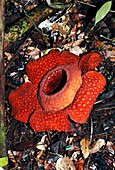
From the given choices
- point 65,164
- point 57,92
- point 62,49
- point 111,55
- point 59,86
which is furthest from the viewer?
point 62,49

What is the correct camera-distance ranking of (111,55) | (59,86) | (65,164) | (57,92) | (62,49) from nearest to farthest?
(57,92) → (65,164) → (59,86) → (111,55) → (62,49)

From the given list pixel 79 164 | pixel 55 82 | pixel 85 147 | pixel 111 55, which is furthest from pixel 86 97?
pixel 111 55

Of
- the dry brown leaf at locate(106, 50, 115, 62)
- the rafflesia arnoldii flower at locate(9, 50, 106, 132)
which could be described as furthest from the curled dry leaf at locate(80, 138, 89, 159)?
the dry brown leaf at locate(106, 50, 115, 62)

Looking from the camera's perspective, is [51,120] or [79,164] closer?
[51,120]

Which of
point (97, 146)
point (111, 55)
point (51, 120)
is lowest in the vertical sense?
point (97, 146)

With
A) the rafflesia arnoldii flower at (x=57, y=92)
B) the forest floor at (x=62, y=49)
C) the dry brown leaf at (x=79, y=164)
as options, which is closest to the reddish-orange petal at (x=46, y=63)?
the rafflesia arnoldii flower at (x=57, y=92)

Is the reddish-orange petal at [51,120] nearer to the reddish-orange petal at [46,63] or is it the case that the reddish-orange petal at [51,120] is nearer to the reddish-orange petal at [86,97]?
the reddish-orange petal at [86,97]

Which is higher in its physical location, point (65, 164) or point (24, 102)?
point (24, 102)

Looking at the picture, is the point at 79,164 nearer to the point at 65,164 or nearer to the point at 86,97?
the point at 65,164
